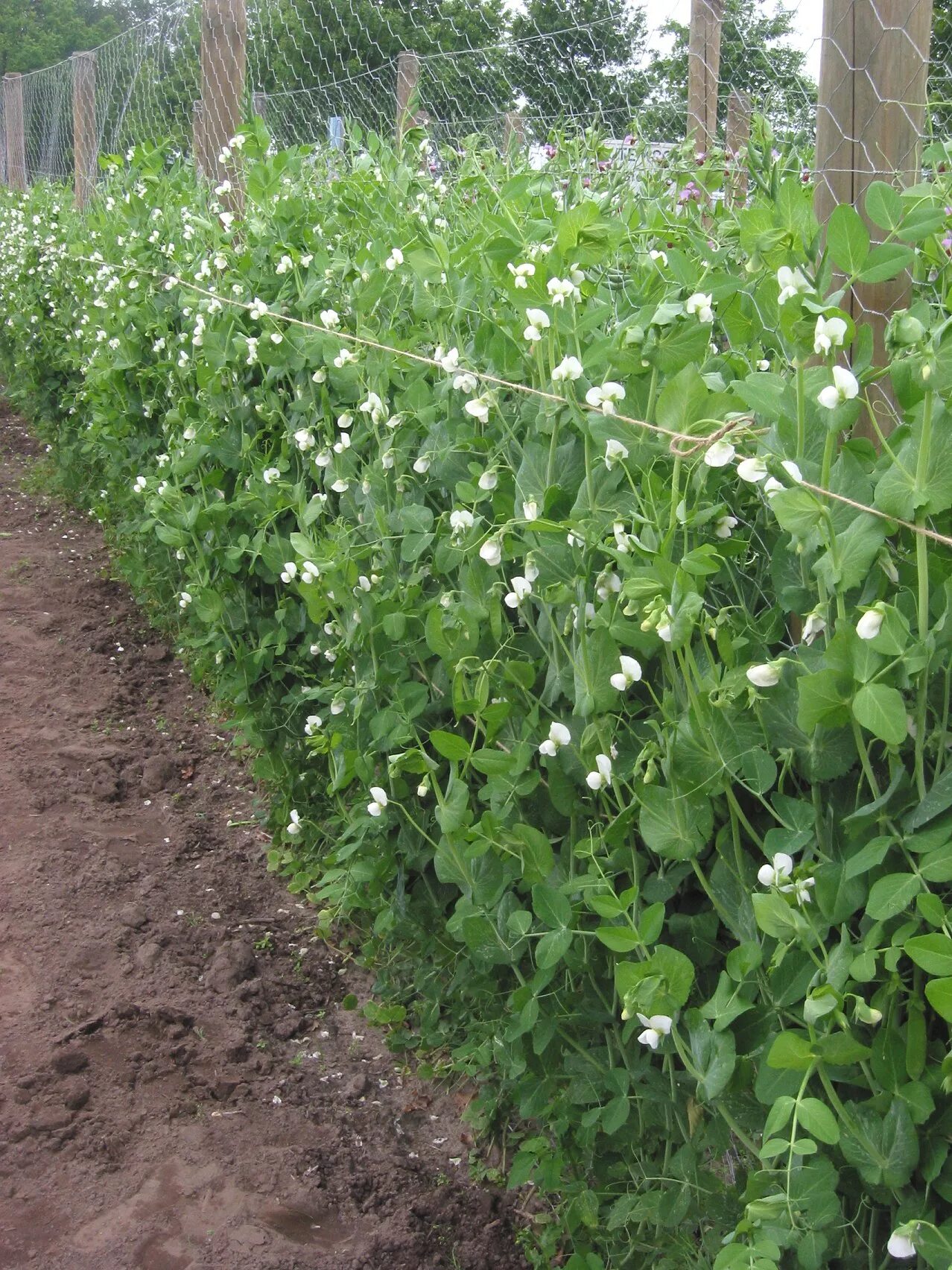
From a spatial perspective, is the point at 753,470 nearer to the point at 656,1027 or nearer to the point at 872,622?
the point at 872,622

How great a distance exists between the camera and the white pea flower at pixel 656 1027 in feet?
4.73

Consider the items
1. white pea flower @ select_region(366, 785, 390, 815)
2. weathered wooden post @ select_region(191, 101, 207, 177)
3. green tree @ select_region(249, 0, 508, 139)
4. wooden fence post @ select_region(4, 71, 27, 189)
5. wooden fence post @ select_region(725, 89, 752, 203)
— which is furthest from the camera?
wooden fence post @ select_region(4, 71, 27, 189)

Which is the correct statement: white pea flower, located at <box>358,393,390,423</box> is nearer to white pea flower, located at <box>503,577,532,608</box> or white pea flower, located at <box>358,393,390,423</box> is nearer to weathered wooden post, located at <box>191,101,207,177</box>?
white pea flower, located at <box>503,577,532,608</box>

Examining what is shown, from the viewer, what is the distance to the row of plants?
120 cm

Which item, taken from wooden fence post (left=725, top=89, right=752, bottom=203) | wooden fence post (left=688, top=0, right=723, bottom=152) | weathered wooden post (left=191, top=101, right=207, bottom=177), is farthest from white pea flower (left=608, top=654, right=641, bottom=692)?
weathered wooden post (left=191, top=101, right=207, bottom=177)

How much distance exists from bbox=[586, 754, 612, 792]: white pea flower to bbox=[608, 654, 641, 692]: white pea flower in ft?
0.33

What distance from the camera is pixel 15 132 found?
11.8 m

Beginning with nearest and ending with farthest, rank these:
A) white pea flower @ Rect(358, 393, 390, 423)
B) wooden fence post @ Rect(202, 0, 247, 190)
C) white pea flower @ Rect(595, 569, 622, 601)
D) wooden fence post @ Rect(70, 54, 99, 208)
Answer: white pea flower @ Rect(595, 569, 622, 601) → white pea flower @ Rect(358, 393, 390, 423) → wooden fence post @ Rect(202, 0, 247, 190) → wooden fence post @ Rect(70, 54, 99, 208)

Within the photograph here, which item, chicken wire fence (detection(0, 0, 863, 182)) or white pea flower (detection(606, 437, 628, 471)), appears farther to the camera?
chicken wire fence (detection(0, 0, 863, 182))

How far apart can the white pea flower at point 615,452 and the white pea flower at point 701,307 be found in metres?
0.19

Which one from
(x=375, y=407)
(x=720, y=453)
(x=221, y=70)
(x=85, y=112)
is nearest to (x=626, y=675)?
(x=720, y=453)

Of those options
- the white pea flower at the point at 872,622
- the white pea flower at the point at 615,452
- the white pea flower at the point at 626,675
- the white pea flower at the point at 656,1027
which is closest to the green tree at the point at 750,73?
the white pea flower at the point at 615,452

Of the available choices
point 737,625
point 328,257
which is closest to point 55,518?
A: point 328,257

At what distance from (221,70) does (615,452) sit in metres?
4.01
